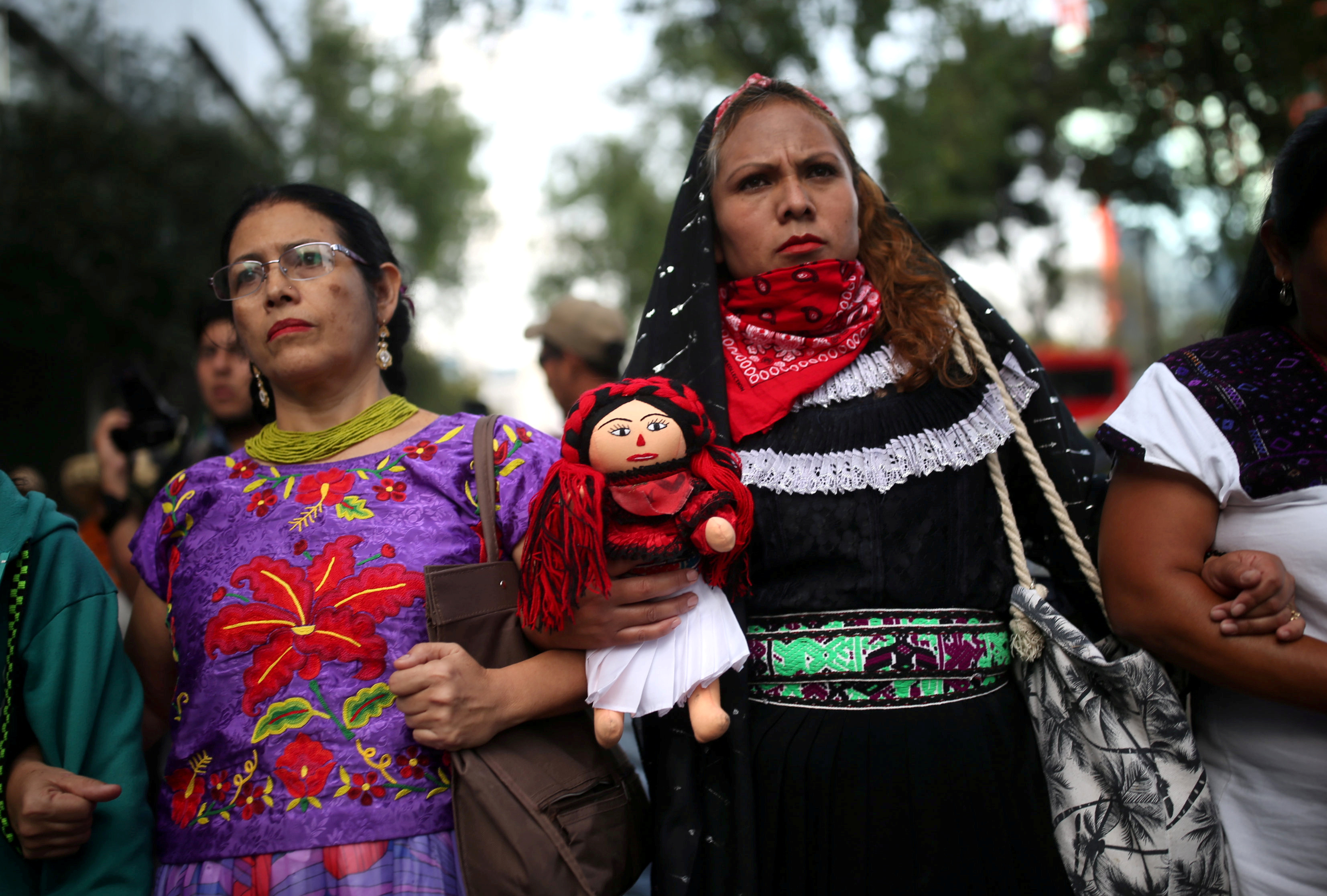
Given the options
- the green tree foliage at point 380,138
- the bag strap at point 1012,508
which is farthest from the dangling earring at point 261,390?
the green tree foliage at point 380,138

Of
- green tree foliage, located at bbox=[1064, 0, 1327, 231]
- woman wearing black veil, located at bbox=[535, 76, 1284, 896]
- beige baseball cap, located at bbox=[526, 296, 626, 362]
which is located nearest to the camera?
woman wearing black veil, located at bbox=[535, 76, 1284, 896]

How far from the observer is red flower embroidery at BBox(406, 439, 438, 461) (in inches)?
82.5

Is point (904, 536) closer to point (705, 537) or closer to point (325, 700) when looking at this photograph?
point (705, 537)

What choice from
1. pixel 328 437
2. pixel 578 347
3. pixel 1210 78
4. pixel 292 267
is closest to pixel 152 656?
pixel 328 437

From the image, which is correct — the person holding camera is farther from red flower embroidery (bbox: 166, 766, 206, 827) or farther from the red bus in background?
the red bus in background

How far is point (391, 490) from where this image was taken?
2047 millimetres

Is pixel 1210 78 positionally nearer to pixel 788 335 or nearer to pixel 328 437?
pixel 788 335

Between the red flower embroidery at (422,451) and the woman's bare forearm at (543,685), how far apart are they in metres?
0.49

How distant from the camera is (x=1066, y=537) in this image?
2189 millimetres

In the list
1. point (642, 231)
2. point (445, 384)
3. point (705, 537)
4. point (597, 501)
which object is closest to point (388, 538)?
point (597, 501)

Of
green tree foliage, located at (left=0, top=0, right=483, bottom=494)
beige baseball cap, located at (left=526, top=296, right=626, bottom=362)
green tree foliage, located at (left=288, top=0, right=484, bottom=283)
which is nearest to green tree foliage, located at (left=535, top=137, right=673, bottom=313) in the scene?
green tree foliage, located at (left=288, top=0, right=484, bottom=283)

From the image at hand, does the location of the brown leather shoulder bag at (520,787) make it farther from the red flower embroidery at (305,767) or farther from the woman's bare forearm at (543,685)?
the red flower embroidery at (305,767)

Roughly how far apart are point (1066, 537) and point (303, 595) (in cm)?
169

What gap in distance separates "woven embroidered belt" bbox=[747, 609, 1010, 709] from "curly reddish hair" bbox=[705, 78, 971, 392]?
1.80 ft
